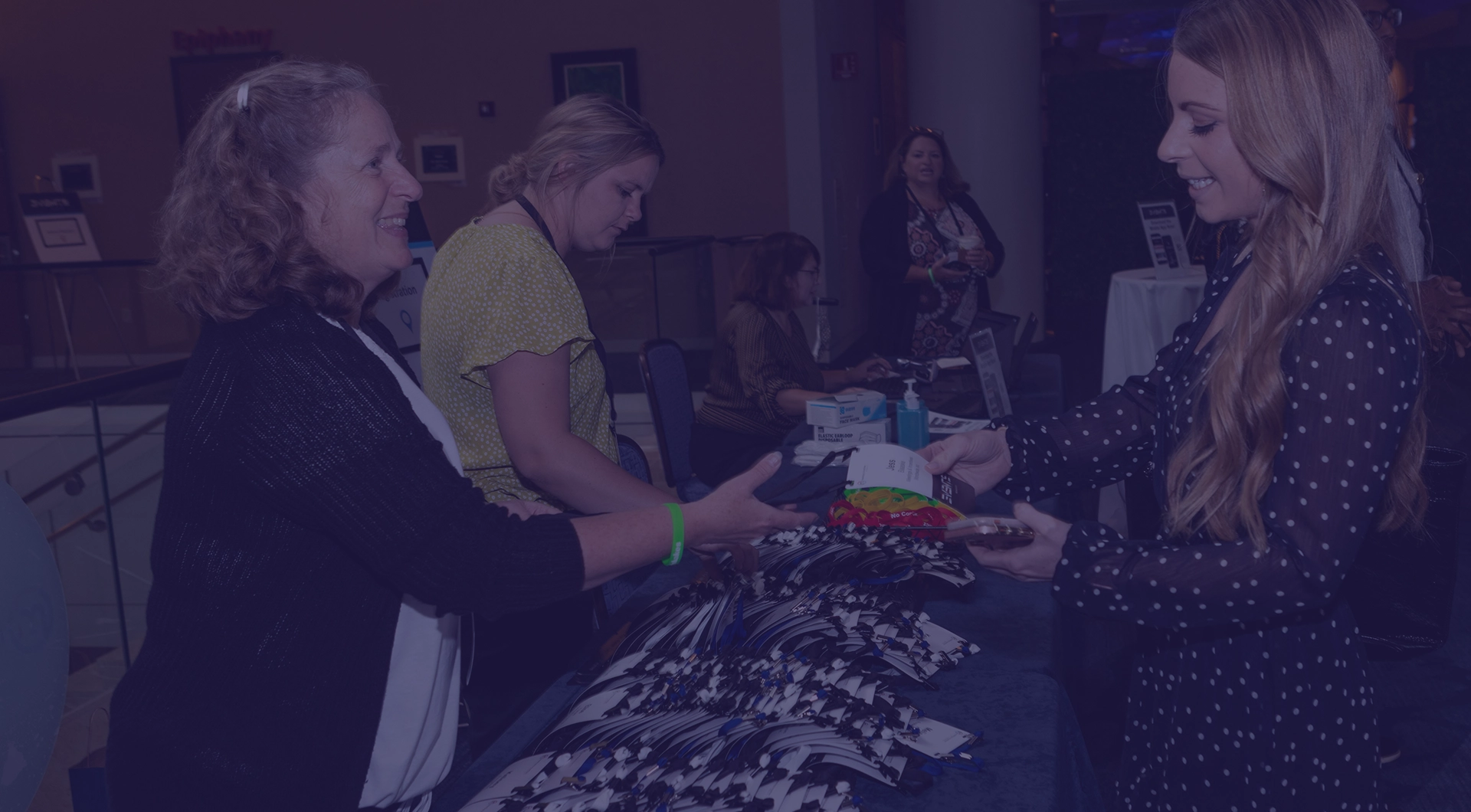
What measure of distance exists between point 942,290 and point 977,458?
298 cm

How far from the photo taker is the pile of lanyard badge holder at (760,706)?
115 centimetres

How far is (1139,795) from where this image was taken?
1.40 meters

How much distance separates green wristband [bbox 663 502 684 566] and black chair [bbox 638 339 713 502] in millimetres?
1870

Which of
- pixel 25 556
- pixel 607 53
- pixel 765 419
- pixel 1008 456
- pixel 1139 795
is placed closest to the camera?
pixel 1139 795

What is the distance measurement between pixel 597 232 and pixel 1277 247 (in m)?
1.23

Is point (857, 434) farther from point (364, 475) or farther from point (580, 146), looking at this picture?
point (364, 475)

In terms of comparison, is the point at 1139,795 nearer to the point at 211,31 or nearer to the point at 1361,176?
the point at 1361,176

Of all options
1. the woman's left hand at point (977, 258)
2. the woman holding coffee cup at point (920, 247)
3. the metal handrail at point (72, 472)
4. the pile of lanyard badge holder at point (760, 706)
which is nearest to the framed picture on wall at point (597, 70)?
the woman holding coffee cup at point (920, 247)

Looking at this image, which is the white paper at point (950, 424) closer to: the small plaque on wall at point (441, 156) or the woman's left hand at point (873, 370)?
the woman's left hand at point (873, 370)

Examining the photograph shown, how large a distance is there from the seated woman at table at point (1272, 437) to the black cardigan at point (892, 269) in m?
3.32

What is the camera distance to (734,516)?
1375 mm

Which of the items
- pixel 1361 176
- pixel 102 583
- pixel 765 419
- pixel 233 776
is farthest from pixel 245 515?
pixel 102 583

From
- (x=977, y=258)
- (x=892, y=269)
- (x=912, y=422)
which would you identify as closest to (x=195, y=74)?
(x=892, y=269)

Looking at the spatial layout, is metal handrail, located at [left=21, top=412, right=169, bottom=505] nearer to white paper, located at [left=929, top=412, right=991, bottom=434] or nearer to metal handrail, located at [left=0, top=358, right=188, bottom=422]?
metal handrail, located at [left=0, top=358, right=188, bottom=422]
